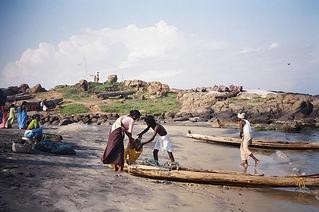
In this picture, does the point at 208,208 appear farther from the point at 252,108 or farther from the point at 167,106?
the point at 167,106

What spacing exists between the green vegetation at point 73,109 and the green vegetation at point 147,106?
178 cm

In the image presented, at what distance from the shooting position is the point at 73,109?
33906 millimetres

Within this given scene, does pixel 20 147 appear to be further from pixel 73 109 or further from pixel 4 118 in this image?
pixel 73 109

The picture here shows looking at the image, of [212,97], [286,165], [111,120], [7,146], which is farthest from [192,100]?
[7,146]

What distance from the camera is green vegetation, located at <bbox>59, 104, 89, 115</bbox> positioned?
109 ft

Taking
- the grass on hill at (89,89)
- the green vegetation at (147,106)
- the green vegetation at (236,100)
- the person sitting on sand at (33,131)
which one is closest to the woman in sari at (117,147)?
the person sitting on sand at (33,131)

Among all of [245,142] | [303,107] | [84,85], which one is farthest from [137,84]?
[245,142]

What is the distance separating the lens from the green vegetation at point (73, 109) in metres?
33.2

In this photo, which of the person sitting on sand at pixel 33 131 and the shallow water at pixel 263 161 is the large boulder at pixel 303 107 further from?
the person sitting on sand at pixel 33 131

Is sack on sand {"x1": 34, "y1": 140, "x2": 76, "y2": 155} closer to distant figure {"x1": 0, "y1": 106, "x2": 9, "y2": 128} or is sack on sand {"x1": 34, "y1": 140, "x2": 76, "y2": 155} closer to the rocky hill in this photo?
distant figure {"x1": 0, "y1": 106, "x2": 9, "y2": 128}

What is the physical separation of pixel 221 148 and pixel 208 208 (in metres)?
10.5

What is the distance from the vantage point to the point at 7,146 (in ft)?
34.6

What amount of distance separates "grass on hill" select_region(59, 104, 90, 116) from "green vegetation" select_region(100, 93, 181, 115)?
1759 millimetres

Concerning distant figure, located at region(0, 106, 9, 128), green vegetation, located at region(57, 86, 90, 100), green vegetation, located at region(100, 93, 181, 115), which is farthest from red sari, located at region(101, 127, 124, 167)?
green vegetation, located at region(57, 86, 90, 100)
